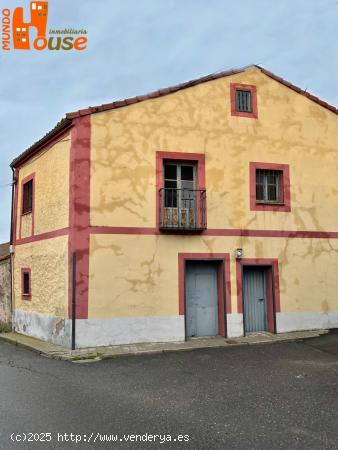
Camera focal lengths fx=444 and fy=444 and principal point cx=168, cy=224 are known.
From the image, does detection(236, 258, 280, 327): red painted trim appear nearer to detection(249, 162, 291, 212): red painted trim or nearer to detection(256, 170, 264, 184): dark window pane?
detection(249, 162, 291, 212): red painted trim

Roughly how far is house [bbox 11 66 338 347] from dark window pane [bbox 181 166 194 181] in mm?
39

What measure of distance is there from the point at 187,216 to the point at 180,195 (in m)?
0.60

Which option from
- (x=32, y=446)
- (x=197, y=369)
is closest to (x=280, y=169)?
(x=197, y=369)

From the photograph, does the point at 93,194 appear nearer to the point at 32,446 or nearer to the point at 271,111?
the point at 271,111

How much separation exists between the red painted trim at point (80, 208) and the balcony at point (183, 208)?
1.97 m

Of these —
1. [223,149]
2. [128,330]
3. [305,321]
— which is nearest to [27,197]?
[128,330]

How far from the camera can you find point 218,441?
15.6ft

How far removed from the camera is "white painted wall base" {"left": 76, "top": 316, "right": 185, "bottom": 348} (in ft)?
34.3

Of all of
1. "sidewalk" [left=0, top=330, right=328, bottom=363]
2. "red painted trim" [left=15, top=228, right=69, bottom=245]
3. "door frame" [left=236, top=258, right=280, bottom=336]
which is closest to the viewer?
"sidewalk" [left=0, top=330, right=328, bottom=363]

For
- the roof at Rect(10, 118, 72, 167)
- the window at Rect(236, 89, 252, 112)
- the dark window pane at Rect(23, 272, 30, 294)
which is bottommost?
the dark window pane at Rect(23, 272, 30, 294)

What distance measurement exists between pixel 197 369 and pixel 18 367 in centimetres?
360

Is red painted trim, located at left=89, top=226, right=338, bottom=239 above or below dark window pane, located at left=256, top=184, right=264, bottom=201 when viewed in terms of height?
below

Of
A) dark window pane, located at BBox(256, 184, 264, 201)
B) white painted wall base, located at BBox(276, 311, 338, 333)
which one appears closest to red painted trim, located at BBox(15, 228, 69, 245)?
dark window pane, located at BBox(256, 184, 264, 201)

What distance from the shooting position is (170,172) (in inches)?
472
